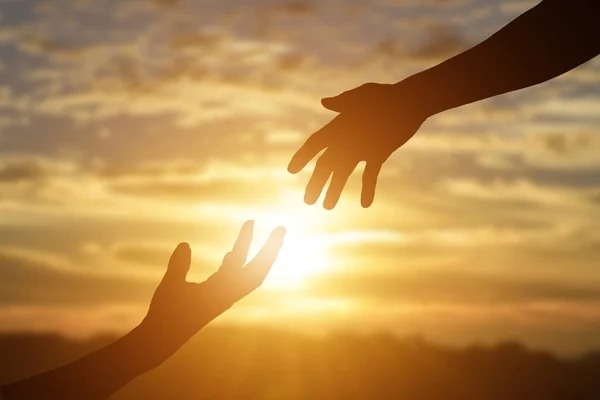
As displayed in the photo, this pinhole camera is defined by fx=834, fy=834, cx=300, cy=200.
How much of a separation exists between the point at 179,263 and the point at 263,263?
52 centimetres

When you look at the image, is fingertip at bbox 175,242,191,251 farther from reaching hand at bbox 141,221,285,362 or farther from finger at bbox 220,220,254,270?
finger at bbox 220,220,254,270

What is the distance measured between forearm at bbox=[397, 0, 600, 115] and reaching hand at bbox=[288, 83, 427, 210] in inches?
5.3

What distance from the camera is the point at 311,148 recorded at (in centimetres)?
482

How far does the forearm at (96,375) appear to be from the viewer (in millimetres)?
5203

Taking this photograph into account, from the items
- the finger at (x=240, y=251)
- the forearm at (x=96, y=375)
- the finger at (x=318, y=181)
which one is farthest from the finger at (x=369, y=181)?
the forearm at (x=96, y=375)

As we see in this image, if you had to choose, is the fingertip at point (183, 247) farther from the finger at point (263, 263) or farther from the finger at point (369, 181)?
the finger at point (369, 181)

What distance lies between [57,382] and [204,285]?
3.79 feet

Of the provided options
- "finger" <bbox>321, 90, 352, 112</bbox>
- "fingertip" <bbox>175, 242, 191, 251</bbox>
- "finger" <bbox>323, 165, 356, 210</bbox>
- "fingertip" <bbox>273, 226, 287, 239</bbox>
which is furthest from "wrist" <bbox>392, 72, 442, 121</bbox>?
"fingertip" <bbox>175, 242, 191, 251</bbox>

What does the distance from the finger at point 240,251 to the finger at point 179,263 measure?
0.76ft

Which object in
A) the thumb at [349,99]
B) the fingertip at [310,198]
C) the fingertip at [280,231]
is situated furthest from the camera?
the fingertip at [280,231]

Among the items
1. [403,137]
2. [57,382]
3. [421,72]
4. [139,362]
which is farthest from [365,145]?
[57,382]

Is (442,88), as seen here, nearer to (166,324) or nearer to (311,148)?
(311,148)

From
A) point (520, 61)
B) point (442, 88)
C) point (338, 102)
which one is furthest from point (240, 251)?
point (520, 61)

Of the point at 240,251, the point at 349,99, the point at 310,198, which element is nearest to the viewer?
the point at 310,198
